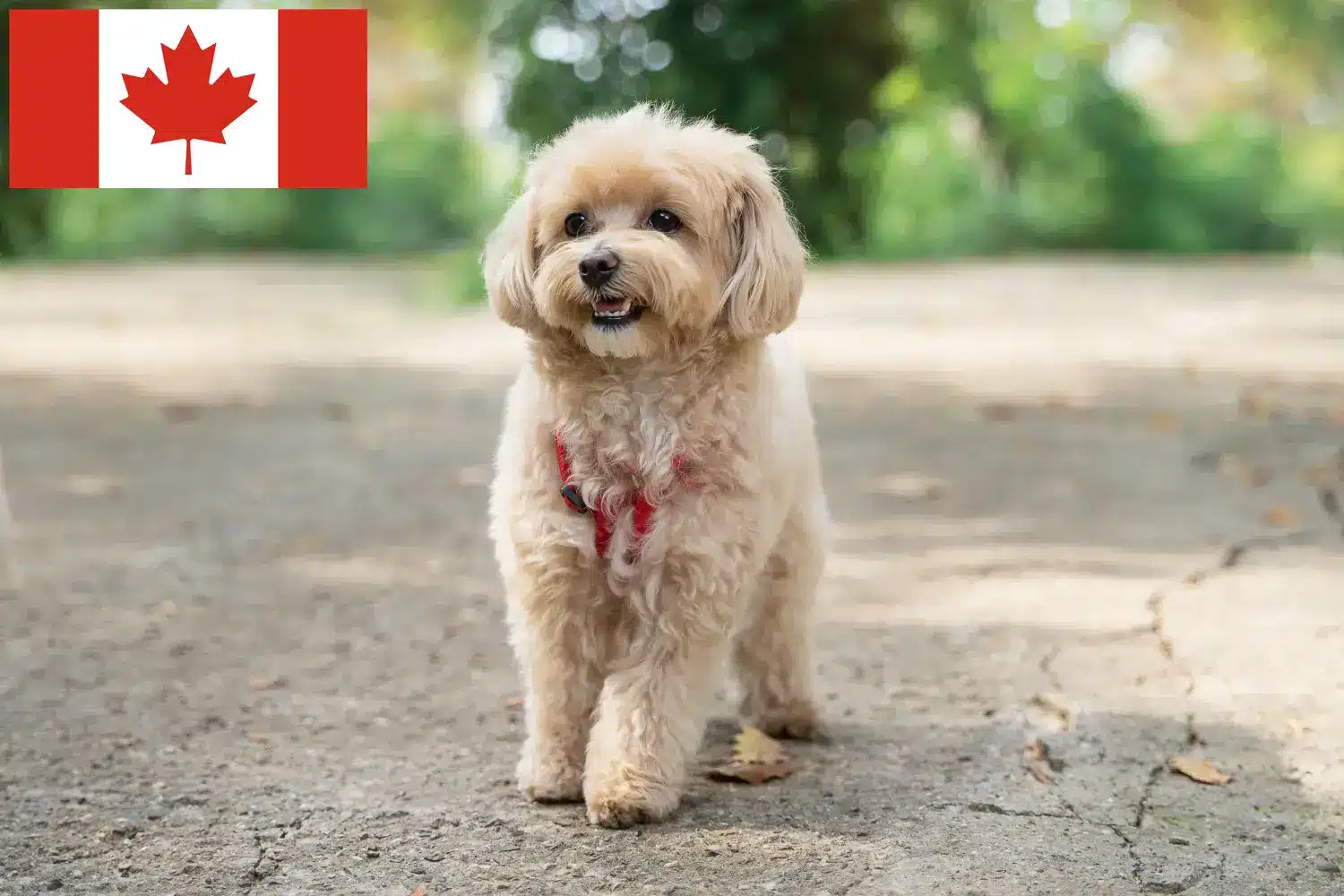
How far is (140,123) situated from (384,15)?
2904cm

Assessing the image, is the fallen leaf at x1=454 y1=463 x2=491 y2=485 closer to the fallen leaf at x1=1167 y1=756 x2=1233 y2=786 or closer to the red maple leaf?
the red maple leaf

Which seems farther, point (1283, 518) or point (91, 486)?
point (91, 486)

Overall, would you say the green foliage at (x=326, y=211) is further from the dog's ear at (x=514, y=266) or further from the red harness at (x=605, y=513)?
the red harness at (x=605, y=513)

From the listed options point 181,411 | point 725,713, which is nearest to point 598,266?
point 725,713

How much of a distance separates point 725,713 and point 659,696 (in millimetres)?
897

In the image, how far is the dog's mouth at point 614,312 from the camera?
3365 millimetres

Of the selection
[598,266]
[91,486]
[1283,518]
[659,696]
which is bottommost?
[91,486]

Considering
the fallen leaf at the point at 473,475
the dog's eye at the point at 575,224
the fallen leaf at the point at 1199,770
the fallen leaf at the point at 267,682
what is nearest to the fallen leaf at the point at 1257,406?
the fallen leaf at the point at 473,475

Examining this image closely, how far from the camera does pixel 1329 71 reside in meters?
36.0

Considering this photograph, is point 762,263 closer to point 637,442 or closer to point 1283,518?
point 637,442

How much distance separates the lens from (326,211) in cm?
2836

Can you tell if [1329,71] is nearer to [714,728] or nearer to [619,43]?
[619,43]

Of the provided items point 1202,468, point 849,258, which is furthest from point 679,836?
point 849,258

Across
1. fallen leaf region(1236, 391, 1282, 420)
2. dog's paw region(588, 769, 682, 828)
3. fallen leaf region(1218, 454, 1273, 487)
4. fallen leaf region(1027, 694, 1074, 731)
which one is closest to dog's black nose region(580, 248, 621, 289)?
dog's paw region(588, 769, 682, 828)
